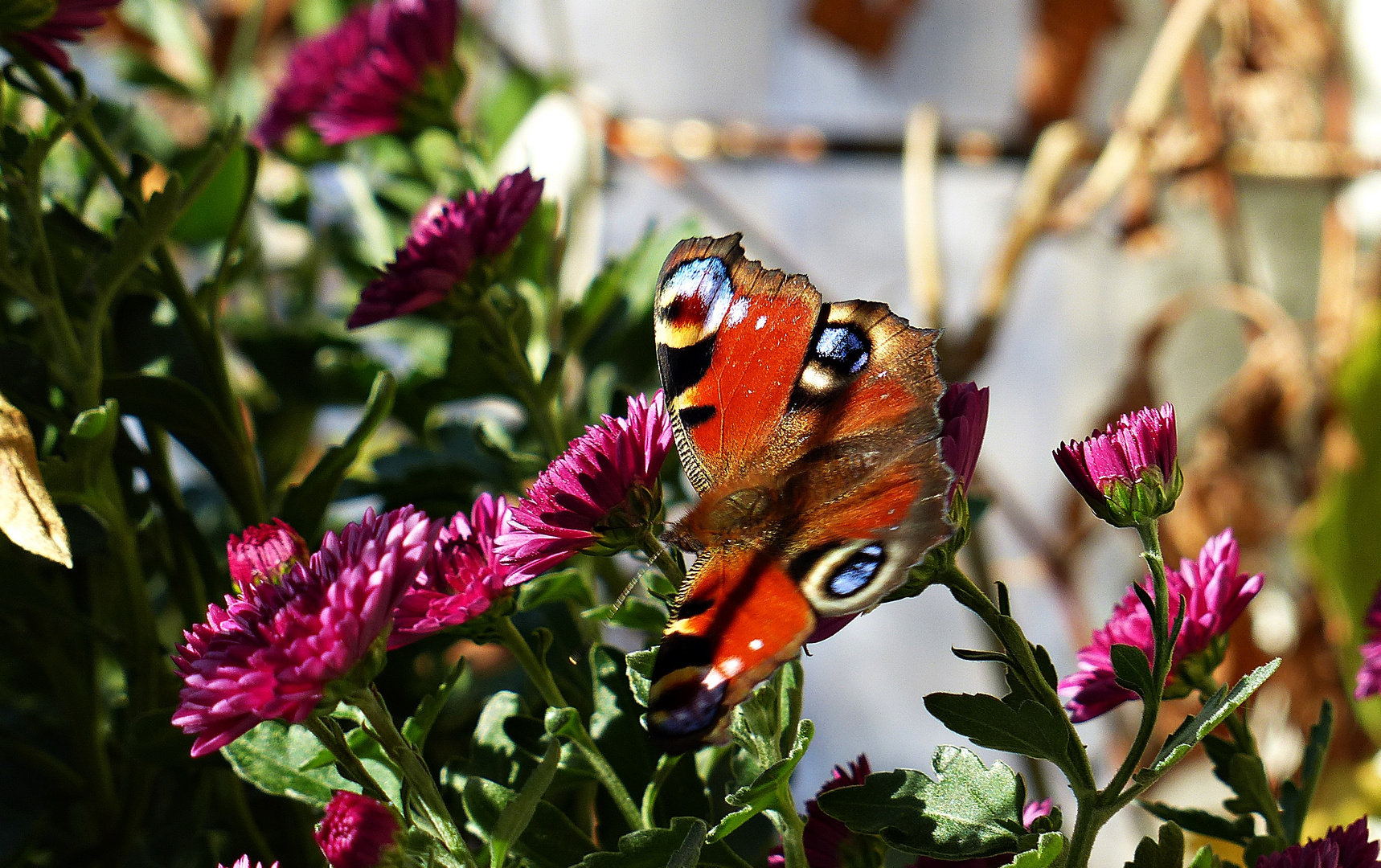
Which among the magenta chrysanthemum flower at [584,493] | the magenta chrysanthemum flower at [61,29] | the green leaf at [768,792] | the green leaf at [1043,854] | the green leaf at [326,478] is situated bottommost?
the green leaf at [1043,854]

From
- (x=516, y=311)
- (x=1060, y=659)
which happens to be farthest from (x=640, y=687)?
(x=1060, y=659)

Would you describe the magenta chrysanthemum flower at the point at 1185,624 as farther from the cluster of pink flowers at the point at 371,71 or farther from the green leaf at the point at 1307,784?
the cluster of pink flowers at the point at 371,71

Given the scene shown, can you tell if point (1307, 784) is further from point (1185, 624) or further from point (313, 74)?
point (313, 74)

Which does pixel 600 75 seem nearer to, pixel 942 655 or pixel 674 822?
pixel 942 655

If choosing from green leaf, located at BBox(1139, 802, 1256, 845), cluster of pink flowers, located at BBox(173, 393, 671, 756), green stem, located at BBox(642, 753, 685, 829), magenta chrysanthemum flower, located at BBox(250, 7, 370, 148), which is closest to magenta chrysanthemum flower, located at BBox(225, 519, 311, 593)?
cluster of pink flowers, located at BBox(173, 393, 671, 756)

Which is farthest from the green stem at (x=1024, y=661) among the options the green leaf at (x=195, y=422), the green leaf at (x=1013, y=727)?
the green leaf at (x=195, y=422)

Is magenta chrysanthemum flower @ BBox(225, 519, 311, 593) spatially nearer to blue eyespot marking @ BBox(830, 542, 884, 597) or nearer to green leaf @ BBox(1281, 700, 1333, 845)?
blue eyespot marking @ BBox(830, 542, 884, 597)
